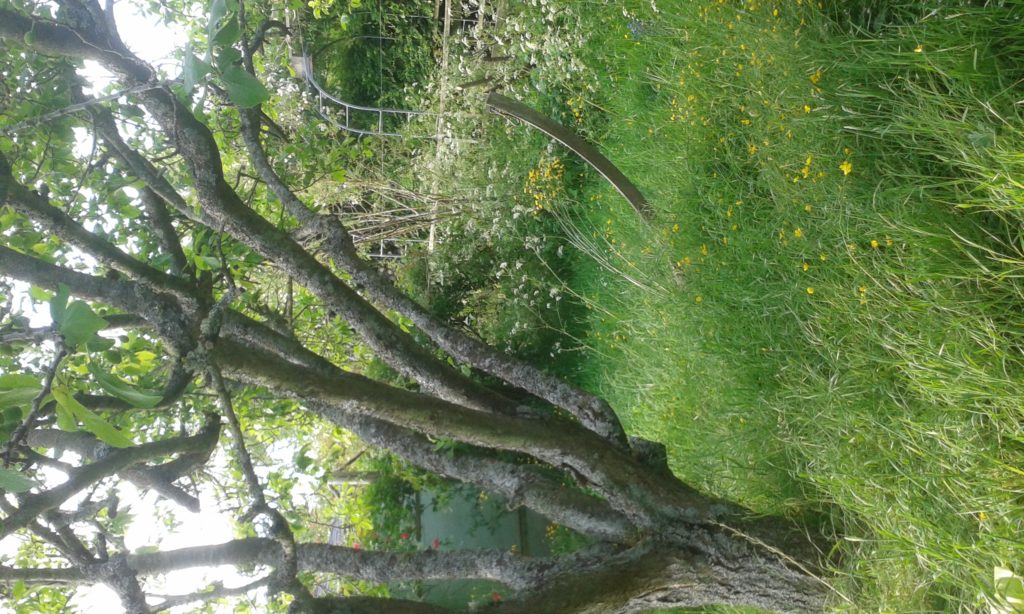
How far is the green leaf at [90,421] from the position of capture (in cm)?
148

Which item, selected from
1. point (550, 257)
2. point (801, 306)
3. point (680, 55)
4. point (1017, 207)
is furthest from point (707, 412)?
point (550, 257)

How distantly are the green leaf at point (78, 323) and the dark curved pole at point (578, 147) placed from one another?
144 inches

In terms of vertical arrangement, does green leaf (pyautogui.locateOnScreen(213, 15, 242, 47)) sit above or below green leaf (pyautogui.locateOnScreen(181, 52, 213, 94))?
above

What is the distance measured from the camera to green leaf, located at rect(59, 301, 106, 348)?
1.47 metres

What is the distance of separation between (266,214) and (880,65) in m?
4.57

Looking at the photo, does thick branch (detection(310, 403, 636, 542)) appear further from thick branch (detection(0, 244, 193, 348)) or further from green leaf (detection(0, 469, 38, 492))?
green leaf (detection(0, 469, 38, 492))

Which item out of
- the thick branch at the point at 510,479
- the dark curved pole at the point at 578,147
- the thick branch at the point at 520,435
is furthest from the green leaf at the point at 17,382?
the dark curved pole at the point at 578,147

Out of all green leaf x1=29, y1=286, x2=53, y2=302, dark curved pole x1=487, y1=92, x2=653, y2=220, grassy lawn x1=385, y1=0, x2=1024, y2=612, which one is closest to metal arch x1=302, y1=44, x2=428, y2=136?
dark curved pole x1=487, y1=92, x2=653, y2=220

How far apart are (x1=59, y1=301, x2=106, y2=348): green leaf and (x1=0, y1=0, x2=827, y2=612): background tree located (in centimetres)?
78

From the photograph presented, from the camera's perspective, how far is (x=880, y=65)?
106 inches

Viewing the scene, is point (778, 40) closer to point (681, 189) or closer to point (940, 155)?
point (940, 155)

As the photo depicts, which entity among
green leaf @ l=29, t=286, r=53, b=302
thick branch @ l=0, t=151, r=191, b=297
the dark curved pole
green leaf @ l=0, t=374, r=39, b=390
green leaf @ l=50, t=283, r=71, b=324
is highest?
the dark curved pole

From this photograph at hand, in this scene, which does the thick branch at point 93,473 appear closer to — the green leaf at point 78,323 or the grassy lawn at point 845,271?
the green leaf at point 78,323

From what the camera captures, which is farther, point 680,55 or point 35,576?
point 680,55
